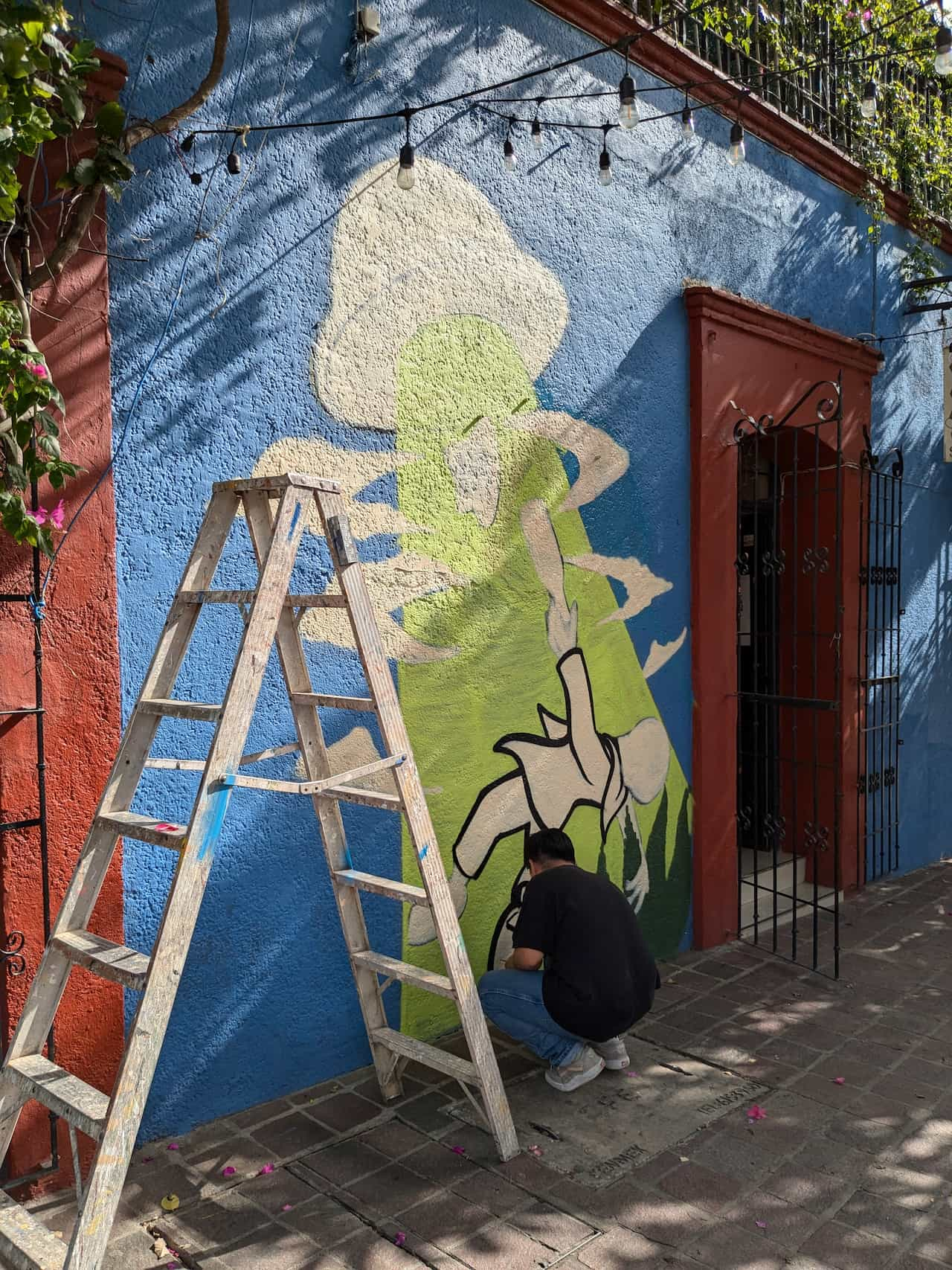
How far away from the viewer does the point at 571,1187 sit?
332 centimetres

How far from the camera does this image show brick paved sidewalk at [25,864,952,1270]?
3012 millimetres

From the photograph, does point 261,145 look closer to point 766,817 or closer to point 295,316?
point 295,316

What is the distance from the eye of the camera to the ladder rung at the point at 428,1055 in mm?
3414

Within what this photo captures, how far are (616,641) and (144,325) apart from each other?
272 centimetres

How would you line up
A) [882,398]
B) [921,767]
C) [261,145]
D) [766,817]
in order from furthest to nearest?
[921,767]
[882,398]
[766,817]
[261,145]

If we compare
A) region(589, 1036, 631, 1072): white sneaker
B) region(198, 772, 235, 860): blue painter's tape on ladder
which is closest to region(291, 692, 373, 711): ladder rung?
region(198, 772, 235, 860): blue painter's tape on ladder

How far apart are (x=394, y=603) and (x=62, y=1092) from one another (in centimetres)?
215

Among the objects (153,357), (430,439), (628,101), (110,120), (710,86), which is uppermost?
(710,86)

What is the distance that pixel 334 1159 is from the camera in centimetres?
346

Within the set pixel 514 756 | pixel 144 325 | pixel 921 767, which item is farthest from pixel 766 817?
pixel 144 325

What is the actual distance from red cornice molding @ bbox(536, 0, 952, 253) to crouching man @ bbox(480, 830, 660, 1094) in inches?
121

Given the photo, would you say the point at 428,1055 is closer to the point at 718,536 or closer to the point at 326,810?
the point at 326,810

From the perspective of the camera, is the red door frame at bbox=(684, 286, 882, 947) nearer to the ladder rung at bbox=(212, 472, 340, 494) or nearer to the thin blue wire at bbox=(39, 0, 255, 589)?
the thin blue wire at bbox=(39, 0, 255, 589)

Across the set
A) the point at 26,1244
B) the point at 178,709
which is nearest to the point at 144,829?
the point at 178,709
